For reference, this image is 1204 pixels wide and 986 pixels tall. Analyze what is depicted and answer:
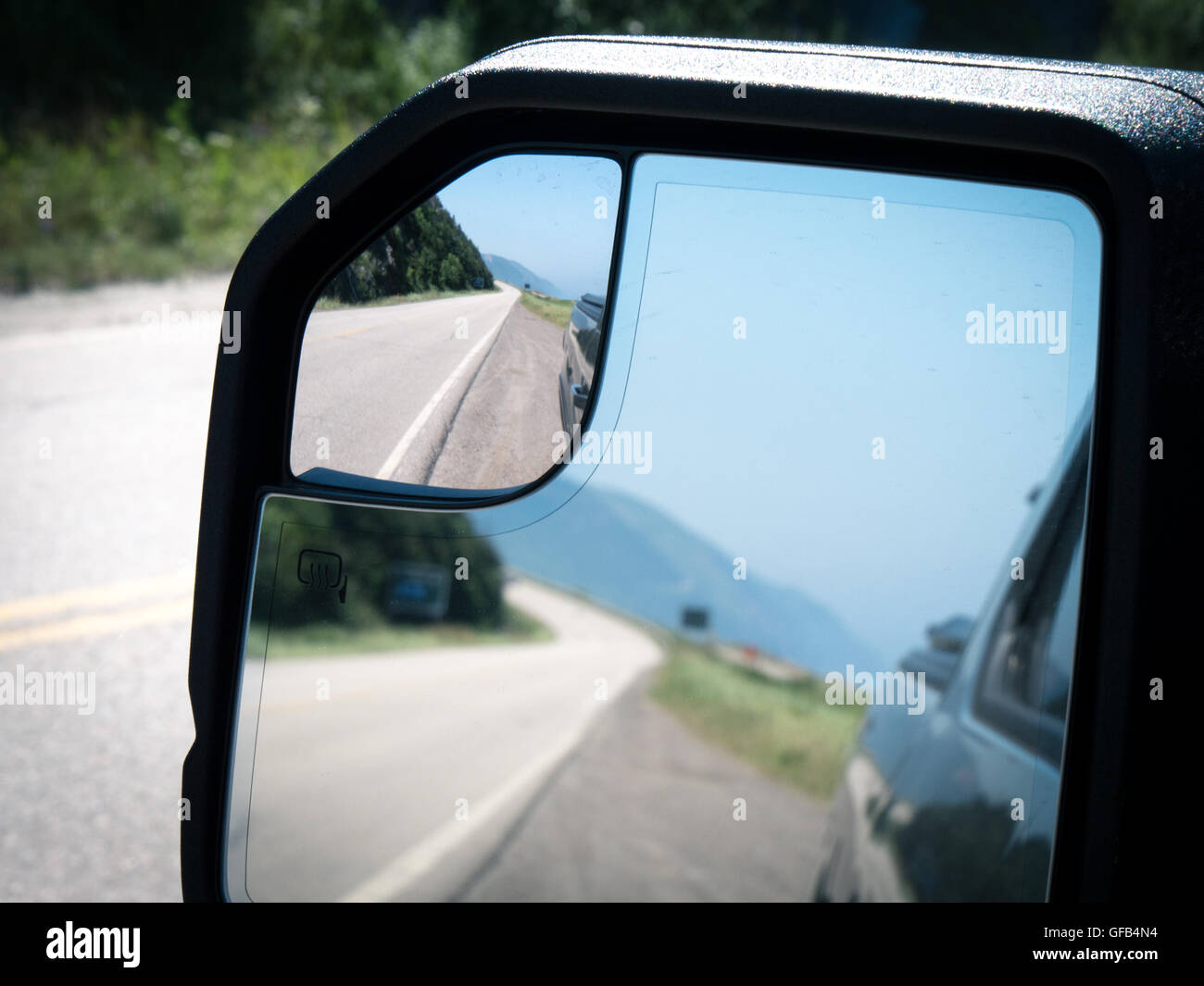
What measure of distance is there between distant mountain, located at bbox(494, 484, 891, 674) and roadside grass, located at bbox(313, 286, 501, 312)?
0.32m

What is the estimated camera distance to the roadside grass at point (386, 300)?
50.8 inches

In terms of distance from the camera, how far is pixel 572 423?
133 cm

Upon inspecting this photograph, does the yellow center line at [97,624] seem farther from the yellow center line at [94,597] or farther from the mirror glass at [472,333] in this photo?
the mirror glass at [472,333]

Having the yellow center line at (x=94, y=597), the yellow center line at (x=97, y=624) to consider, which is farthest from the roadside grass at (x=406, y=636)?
the yellow center line at (x=94, y=597)

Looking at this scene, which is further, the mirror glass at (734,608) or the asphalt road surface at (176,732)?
the asphalt road surface at (176,732)

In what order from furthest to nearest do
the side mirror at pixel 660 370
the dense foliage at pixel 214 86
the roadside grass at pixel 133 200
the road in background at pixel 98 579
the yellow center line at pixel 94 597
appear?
the dense foliage at pixel 214 86 → the roadside grass at pixel 133 200 → the yellow center line at pixel 94 597 → the road in background at pixel 98 579 → the side mirror at pixel 660 370

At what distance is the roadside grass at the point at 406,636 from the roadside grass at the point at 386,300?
424mm

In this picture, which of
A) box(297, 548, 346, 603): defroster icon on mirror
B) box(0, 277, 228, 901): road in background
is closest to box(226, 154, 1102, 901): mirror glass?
box(297, 548, 346, 603): defroster icon on mirror

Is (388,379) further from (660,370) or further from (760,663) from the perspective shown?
(760,663)

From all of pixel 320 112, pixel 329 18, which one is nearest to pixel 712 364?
pixel 320 112

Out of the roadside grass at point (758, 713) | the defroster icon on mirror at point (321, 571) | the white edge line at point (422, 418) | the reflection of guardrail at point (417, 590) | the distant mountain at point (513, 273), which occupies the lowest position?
the roadside grass at point (758, 713)

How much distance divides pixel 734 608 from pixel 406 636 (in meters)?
0.50

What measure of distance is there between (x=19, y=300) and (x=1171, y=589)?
11.3 metres
